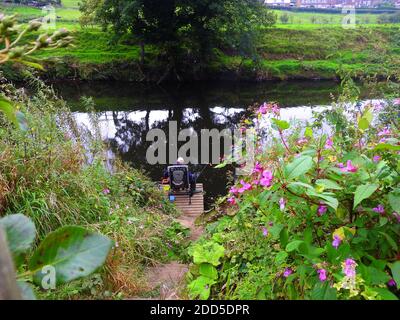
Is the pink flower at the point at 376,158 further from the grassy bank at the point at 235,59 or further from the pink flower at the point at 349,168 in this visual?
the grassy bank at the point at 235,59

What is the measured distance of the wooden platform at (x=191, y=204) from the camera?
7738 millimetres

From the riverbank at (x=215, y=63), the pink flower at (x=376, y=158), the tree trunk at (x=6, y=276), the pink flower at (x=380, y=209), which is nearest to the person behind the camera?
the tree trunk at (x=6, y=276)

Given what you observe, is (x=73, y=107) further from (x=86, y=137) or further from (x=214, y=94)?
(x=86, y=137)

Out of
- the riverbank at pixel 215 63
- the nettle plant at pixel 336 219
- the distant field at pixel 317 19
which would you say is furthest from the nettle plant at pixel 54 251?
the distant field at pixel 317 19

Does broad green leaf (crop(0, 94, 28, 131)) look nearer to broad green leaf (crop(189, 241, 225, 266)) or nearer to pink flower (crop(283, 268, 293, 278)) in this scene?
pink flower (crop(283, 268, 293, 278))

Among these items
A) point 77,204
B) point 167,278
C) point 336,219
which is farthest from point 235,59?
point 336,219

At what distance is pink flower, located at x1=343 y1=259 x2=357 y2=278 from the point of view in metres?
1.67

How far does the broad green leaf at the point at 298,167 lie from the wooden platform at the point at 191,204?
603 cm

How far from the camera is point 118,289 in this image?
3836mm

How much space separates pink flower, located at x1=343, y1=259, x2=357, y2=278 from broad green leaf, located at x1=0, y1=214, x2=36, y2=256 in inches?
54.0

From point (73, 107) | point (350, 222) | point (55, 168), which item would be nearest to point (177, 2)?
point (73, 107)

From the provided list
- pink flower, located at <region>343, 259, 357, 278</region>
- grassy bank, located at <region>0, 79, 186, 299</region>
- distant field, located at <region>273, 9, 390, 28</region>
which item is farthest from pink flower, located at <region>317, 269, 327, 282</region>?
distant field, located at <region>273, 9, 390, 28</region>

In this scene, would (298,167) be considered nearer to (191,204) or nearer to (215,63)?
(191,204)

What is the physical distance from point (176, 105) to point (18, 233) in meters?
18.2
